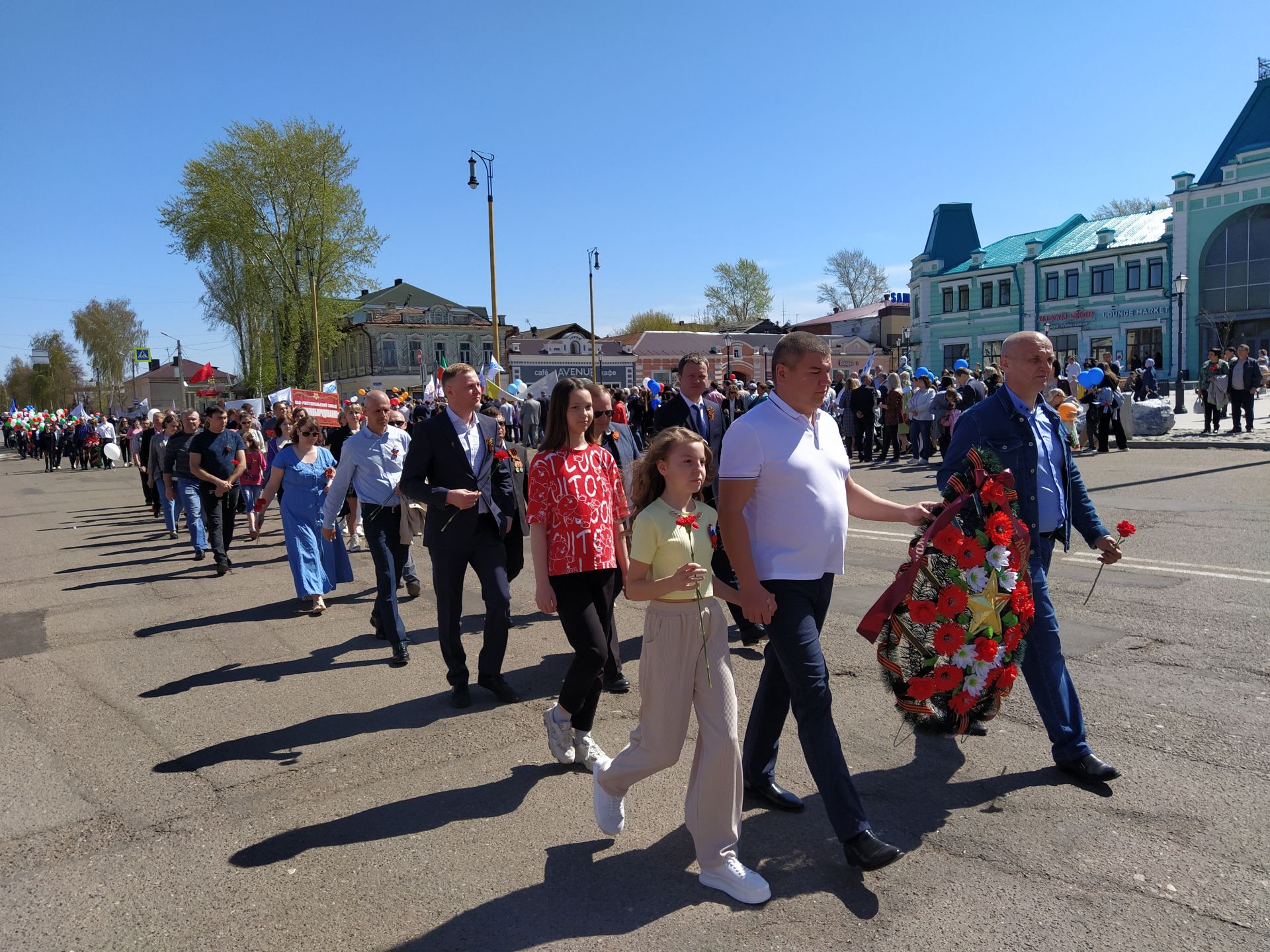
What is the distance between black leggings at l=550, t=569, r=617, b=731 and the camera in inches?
167

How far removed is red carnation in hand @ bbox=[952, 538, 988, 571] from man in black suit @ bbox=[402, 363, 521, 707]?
2631mm

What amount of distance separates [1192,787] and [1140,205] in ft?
246

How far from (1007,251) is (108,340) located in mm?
84628

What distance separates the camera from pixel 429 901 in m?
3.21

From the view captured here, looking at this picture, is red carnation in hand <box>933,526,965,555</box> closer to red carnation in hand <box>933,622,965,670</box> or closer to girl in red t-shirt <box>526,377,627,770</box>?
red carnation in hand <box>933,622,965,670</box>

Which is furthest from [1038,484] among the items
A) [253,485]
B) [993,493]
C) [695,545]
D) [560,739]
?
[253,485]

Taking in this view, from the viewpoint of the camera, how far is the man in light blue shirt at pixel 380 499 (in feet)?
20.9

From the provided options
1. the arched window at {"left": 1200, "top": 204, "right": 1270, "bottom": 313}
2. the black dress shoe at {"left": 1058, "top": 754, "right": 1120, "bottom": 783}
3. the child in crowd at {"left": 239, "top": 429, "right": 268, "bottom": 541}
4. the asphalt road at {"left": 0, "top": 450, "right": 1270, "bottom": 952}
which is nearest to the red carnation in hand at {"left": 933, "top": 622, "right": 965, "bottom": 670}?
the asphalt road at {"left": 0, "top": 450, "right": 1270, "bottom": 952}

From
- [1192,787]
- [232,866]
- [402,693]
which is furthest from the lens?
[402,693]

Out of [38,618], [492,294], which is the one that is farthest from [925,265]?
[38,618]

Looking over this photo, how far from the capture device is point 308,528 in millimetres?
8273

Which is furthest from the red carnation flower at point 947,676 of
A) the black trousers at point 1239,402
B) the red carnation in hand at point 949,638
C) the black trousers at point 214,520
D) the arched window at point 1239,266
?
the arched window at point 1239,266

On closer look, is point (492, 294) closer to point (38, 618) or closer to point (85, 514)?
point (85, 514)

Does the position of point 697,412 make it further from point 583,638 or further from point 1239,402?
point 1239,402
